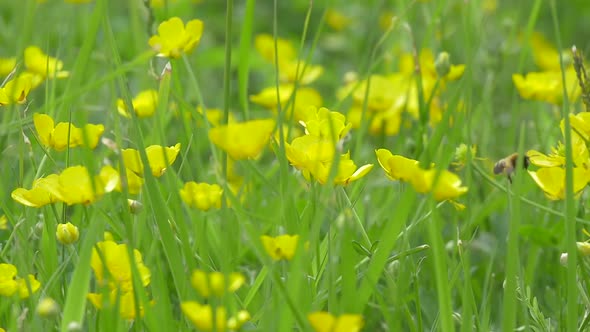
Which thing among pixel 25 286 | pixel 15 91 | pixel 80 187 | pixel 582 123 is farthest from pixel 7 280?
pixel 582 123

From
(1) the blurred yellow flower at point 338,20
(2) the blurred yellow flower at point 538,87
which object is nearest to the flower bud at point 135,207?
(2) the blurred yellow flower at point 538,87

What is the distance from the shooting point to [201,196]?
1033mm

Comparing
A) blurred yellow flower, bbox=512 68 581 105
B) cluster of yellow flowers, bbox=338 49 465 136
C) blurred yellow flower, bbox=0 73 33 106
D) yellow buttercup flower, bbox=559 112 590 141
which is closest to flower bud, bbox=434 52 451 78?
blurred yellow flower, bbox=512 68 581 105

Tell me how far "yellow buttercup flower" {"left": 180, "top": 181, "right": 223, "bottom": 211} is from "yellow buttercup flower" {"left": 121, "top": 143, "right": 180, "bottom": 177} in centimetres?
4

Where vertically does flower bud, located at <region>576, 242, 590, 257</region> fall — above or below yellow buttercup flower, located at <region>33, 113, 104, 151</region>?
below

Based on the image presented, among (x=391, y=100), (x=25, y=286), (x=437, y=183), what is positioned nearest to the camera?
(x=437, y=183)

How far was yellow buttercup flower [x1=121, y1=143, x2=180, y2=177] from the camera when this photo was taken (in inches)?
42.8

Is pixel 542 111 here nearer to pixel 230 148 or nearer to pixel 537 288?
pixel 537 288

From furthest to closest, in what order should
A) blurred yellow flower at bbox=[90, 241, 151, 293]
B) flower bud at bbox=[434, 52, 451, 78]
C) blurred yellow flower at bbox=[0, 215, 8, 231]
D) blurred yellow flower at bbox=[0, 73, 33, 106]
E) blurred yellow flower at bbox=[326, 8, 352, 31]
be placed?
1. blurred yellow flower at bbox=[326, 8, 352, 31]
2. flower bud at bbox=[434, 52, 451, 78]
3. blurred yellow flower at bbox=[0, 215, 8, 231]
4. blurred yellow flower at bbox=[0, 73, 33, 106]
5. blurred yellow flower at bbox=[90, 241, 151, 293]

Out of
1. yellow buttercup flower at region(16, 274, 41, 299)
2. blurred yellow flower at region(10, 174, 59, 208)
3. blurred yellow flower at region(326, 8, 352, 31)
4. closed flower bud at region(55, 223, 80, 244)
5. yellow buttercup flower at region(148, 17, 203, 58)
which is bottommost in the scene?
blurred yellow flower at region(326, 8, 352, 31)

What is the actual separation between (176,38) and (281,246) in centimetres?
37

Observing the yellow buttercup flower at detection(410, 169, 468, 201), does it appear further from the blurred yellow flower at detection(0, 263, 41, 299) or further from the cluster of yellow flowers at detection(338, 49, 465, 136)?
the cluster of yellow flowers at detection(338, 49, 465, 136)

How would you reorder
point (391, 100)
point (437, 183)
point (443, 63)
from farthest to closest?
point (391, 100), point (443, 63), point (437, 183)

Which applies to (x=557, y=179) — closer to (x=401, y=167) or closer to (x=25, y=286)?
(x=401, y=167)
